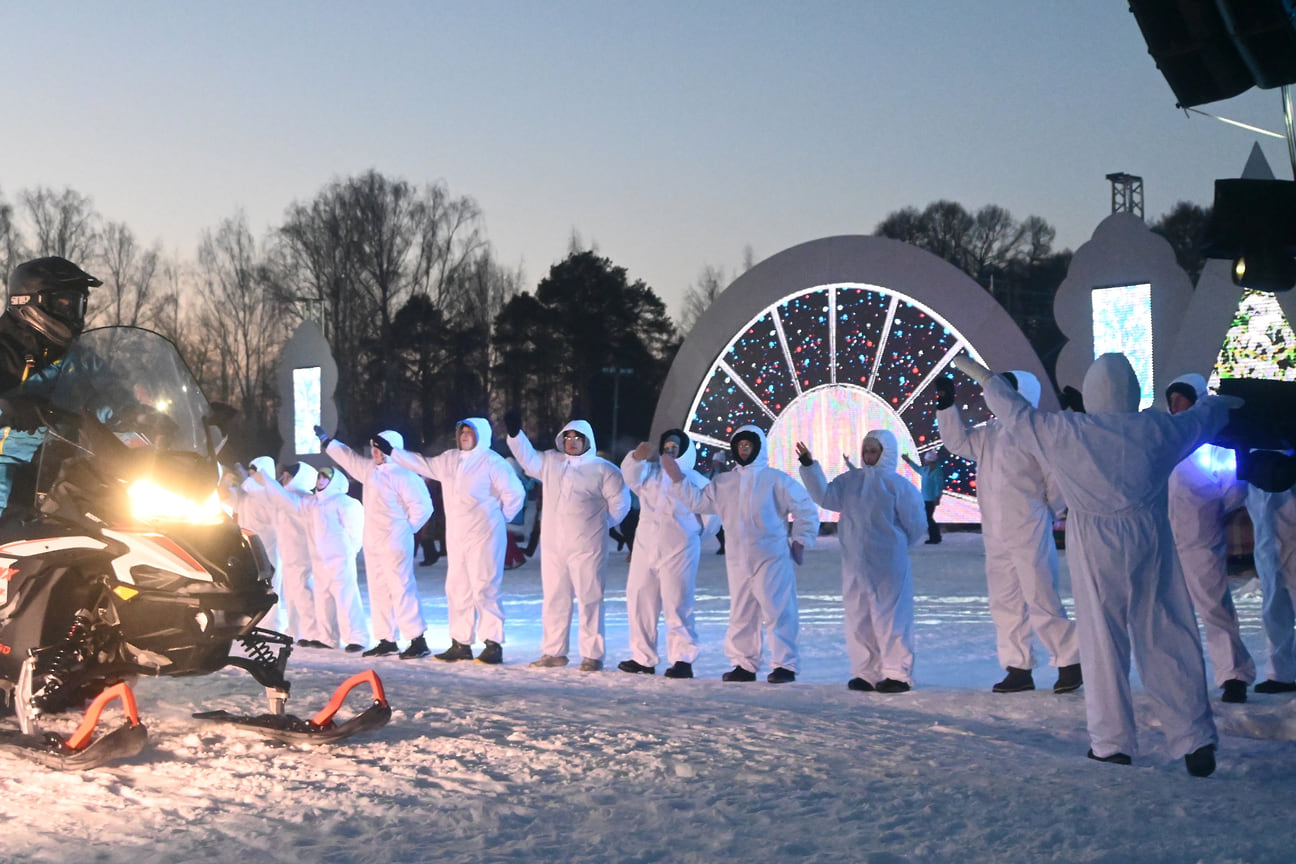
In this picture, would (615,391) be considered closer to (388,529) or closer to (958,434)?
(388,529)

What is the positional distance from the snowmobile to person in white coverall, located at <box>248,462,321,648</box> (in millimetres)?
6865

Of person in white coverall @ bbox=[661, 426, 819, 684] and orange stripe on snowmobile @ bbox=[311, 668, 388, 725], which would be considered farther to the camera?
person in white coverall @ bbox=[661, 426, 819, 684]

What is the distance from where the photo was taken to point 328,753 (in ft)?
18.5

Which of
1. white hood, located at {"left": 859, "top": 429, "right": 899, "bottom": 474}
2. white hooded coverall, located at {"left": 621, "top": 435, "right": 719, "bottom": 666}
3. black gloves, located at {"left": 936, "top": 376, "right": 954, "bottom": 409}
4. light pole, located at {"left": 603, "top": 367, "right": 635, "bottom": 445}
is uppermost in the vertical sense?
light pole, located at {"left": 603, "top": 367, "right": 635, "bottom": 445}

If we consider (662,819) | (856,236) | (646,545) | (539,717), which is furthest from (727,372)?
(662,819)

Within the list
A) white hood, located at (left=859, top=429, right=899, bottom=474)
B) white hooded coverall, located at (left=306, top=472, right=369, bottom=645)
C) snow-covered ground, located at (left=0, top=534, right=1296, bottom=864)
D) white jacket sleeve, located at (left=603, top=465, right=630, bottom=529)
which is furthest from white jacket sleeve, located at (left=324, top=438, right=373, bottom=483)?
white hood, located at (left=859, top=429, right=899, bottom=474)

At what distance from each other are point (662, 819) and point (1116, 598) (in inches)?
89.8

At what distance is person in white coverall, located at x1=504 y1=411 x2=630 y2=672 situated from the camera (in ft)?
33.7

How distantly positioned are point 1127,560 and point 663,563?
14.9 ft

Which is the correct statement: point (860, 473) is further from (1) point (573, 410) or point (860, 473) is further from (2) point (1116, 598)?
(1) point (573, 410)

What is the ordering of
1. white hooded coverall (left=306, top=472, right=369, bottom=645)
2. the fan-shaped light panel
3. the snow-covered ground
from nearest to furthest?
the snow-covered ground
white hooded coverall (left=306, top=472, right=369, bottom=645)
the fan-shaped light panel

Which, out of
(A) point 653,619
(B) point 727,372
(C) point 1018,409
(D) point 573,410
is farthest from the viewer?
(D) point 573,410

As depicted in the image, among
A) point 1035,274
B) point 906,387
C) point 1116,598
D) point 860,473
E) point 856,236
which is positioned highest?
point 1035,274

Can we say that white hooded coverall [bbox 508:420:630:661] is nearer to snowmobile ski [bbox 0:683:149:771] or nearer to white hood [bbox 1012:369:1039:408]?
white hood [bbox 1012:369:1039:408]
